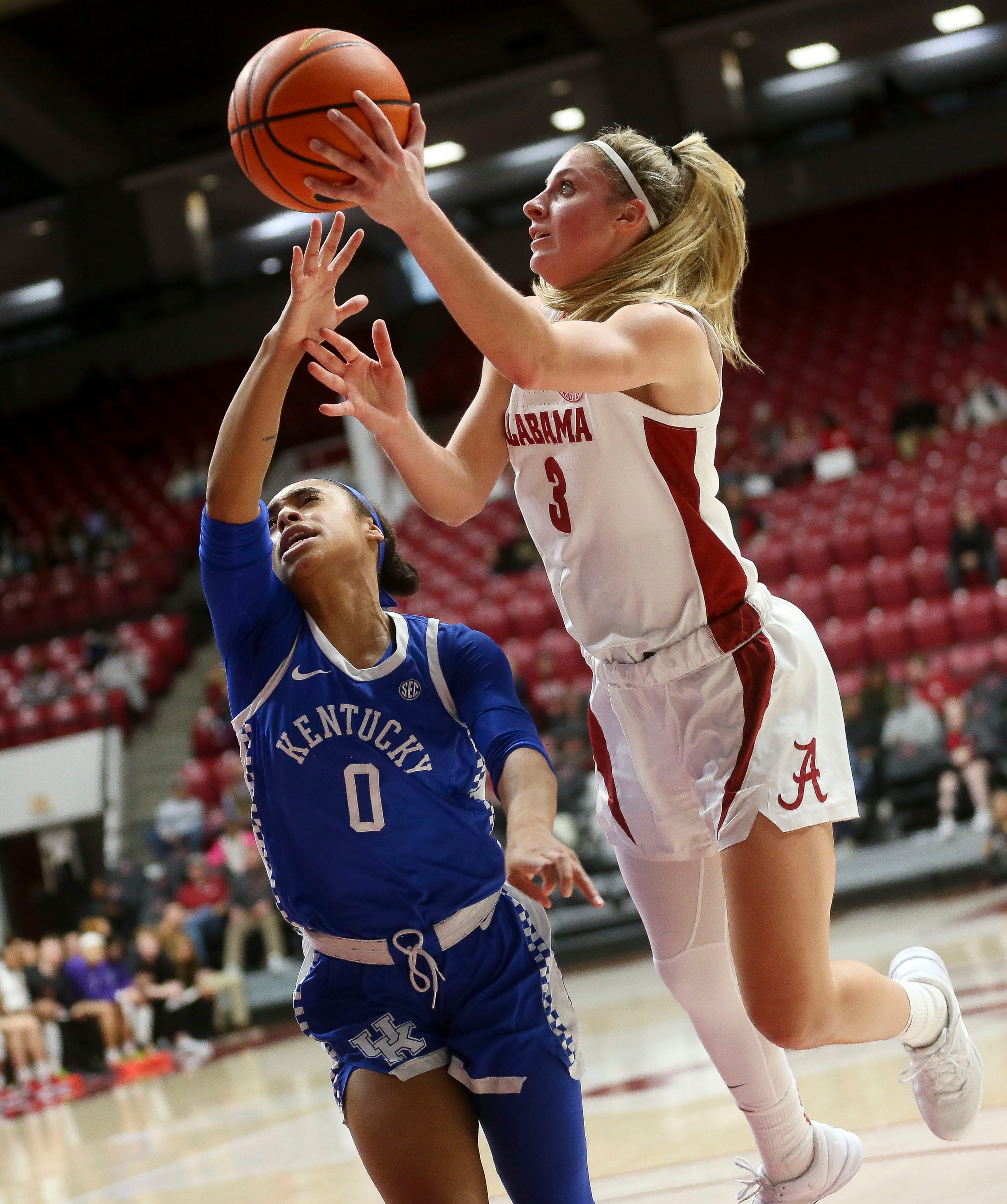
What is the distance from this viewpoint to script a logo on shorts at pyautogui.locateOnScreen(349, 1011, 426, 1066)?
246 cm

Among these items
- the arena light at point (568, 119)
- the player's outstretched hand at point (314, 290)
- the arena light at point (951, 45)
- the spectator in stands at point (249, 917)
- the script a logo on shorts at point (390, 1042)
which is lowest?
the spectator in stands at point (249, 917)

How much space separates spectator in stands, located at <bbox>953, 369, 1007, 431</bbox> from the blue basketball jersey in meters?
12.6

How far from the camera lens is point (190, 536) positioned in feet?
56.4

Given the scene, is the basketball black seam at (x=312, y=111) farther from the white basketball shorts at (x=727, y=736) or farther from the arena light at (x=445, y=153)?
the arena light at (x=445, y=153)

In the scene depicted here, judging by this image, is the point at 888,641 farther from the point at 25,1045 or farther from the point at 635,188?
the point at 635,188

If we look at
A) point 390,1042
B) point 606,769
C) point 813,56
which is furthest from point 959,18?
point 390,1042

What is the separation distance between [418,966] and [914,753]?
7.64m

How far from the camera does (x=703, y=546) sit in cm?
274

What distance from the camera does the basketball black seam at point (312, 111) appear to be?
242 cm

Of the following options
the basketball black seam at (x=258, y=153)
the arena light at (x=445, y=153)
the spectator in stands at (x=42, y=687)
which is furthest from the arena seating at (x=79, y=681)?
the basketball black seam at (x=258, y=153)

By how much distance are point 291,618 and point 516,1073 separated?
0.95 metres

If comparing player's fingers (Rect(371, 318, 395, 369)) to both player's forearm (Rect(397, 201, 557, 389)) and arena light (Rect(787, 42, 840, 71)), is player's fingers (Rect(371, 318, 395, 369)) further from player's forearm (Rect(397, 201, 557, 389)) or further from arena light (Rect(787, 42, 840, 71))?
arena light (Rect(787, 42, 840, 71))

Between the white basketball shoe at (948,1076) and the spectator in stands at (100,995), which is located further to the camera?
the spectator in stands at (100,995)

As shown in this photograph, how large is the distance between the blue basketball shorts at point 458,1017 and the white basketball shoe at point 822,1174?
712 mm
